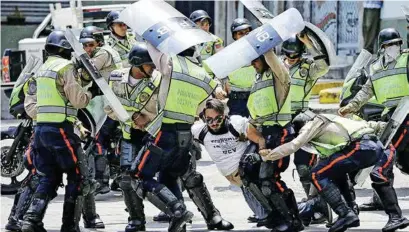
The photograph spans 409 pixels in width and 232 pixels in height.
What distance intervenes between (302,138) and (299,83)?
1.67m

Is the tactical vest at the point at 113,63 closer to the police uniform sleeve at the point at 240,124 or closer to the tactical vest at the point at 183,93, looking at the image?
the police uniform sleeve at the point at 240,124

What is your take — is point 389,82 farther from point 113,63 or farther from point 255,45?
point 113,63

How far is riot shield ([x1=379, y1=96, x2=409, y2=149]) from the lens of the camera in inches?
445

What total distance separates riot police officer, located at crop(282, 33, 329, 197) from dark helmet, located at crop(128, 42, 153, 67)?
1.43m

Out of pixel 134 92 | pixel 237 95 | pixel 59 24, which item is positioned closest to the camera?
pixel 134 92

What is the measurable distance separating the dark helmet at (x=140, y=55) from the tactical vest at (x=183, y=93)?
13.8 inches

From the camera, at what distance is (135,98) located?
1116 cm

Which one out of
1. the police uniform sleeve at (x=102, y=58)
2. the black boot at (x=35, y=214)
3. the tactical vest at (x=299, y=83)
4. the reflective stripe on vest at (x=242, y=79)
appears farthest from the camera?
the reflective stripe on vest at (x=242, y=79)

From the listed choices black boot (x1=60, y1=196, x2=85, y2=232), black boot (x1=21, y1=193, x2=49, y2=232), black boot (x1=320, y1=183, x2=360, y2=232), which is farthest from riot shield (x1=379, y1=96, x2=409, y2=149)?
black boot (x1=21, y1=193, x2=49, y2=232)

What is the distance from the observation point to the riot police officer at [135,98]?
10953 millimetres

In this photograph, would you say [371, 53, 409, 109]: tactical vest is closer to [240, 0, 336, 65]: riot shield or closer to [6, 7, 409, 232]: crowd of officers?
[6, 7, 409, 232]: crowd of officers

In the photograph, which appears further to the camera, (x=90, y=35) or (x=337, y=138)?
(x=90, y=35)

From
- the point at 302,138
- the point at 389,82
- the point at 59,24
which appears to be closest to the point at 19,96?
the point at 389,82

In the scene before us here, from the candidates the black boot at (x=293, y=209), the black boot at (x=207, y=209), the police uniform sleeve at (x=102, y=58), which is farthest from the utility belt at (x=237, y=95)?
the black boot at (x=293, y=209)
